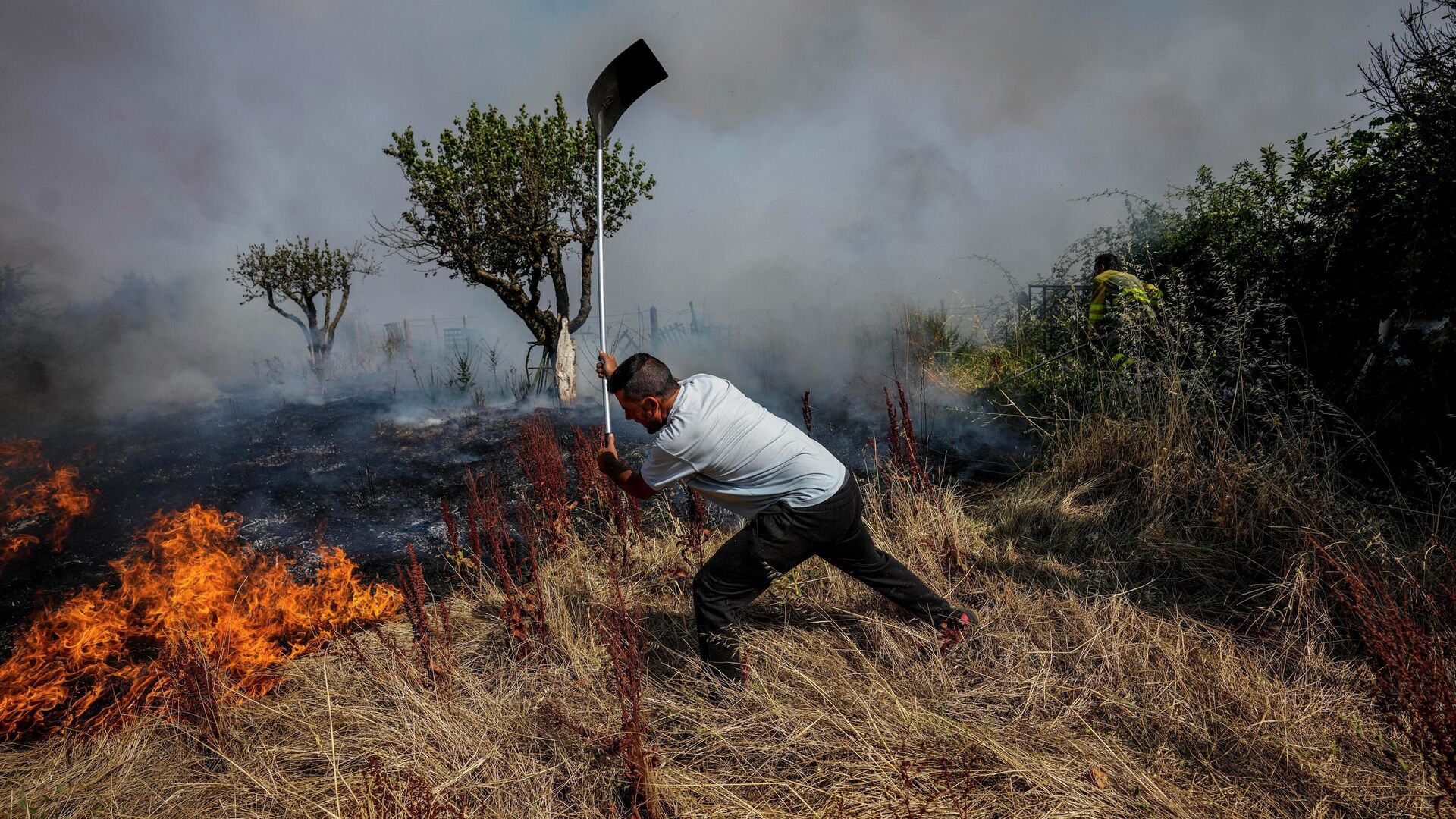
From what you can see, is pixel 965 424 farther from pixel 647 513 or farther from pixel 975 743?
pixel 975 743

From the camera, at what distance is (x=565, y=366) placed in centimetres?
1131

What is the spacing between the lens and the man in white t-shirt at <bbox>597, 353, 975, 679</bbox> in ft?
8.23

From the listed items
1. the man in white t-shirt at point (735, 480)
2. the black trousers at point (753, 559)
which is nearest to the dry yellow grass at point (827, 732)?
the black trousers at point (753, 559)

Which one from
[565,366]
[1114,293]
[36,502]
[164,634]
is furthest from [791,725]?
[565,366]

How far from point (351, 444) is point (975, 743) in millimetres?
8755

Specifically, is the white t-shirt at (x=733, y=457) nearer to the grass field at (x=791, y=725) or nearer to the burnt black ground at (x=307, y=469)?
the grass field at (x=791, y=725)

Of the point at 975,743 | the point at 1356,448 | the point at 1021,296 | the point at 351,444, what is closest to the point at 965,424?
the point at 1356,448

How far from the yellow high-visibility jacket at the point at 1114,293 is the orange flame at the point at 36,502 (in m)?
8.95

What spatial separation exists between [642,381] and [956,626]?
173 centimetres

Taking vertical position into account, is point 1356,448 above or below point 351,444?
above

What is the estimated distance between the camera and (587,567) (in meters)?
3.83

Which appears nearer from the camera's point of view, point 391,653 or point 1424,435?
point 391,653

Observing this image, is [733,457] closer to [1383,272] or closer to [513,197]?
[1383,272]

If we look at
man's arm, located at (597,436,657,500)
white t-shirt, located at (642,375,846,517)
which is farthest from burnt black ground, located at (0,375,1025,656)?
white t-shirt, located at (642,375,846,517)
